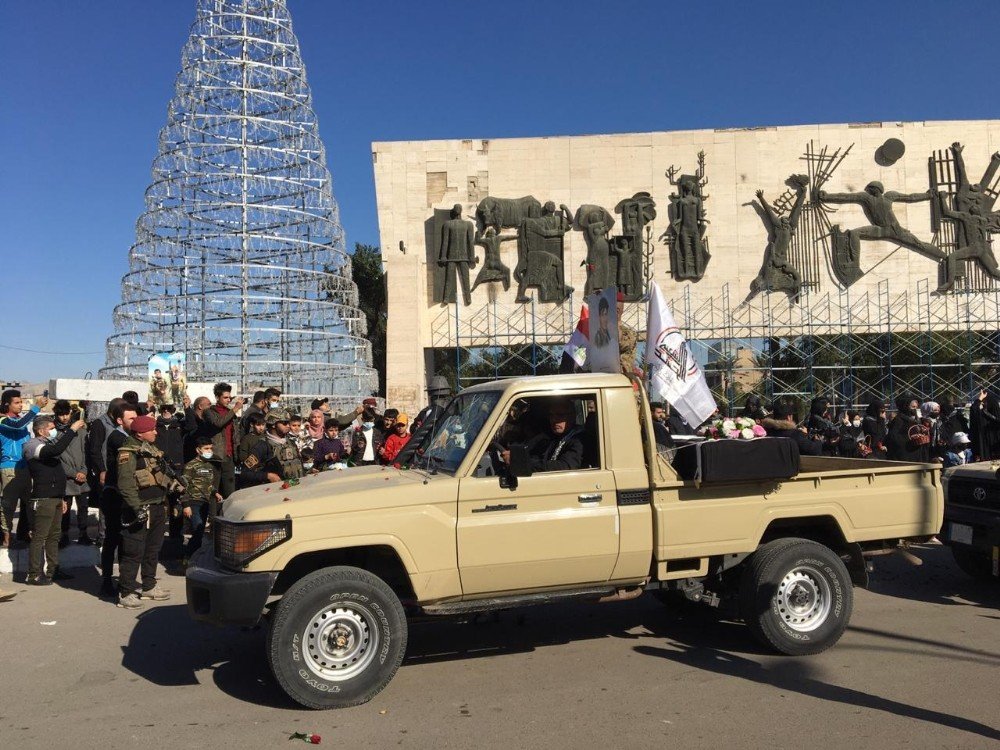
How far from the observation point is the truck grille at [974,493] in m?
8.00

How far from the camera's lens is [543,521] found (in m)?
5.52

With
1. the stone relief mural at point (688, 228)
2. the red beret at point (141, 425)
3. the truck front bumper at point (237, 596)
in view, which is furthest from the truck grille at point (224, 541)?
the stone relief mural at point (688, 228)

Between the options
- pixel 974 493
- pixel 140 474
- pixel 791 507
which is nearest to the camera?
pixel 791 507

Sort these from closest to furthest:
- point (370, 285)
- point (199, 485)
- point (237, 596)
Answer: point (237, 596)
point (199, 485)
point (370, 285)

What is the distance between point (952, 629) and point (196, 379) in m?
20.5

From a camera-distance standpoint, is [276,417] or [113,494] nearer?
[113,494]

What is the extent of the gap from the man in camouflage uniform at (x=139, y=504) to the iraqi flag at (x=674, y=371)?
4778mm

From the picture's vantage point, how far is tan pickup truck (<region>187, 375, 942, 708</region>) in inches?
203

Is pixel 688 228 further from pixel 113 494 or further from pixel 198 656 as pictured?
pixel 198 656

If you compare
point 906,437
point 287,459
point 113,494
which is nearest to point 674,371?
point 287,459

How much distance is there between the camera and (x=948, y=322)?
29.6 metres

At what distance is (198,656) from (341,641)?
1.88 m

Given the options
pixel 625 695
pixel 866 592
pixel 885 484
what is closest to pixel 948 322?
pixel 866 592

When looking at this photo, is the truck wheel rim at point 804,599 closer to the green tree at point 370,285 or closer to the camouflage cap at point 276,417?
the camouflage cap at point 276,417
